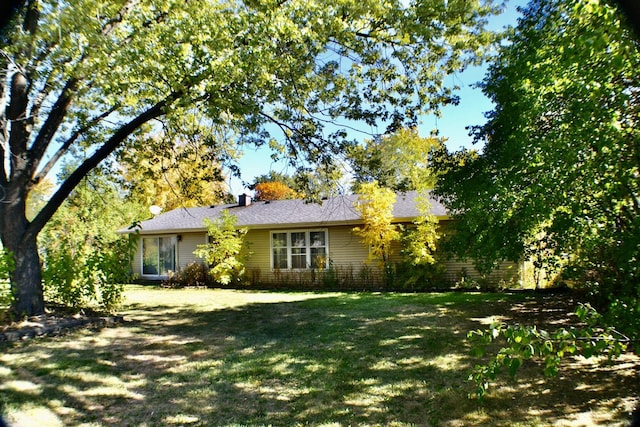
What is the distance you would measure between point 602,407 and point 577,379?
2.63 feet

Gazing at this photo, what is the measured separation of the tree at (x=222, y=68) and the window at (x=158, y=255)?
11.0 metres

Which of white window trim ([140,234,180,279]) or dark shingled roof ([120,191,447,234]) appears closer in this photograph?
dark shingled roof ([120,191,447,234])

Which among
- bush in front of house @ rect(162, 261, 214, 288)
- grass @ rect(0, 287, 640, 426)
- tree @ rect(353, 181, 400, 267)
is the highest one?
tree @ rect(353, 181, 400, 267)

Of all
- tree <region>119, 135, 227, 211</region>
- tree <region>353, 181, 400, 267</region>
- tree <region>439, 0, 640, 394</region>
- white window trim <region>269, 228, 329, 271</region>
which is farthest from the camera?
white window trim <region>269, 228, 329, 271</region>

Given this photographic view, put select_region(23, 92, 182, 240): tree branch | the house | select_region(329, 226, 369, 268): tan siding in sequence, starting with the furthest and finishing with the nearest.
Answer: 1. select_region(329, 226, 369, 268): tan siding
2. the house
3. select_region(23, 92, 182, 240): tree branch

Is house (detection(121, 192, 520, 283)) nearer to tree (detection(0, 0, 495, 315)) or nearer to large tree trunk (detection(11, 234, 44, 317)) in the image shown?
tree (detection(0, 0, 495, 315))

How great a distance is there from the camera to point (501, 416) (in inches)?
133

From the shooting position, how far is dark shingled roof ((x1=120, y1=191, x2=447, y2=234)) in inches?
573

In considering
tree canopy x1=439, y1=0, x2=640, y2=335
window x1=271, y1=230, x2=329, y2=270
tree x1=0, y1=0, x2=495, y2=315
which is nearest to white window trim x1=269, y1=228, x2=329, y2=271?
window x1=271, y1=230, x2=329, y2=270

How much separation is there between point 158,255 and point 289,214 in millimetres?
7801

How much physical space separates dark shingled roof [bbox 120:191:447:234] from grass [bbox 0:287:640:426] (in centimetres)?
599

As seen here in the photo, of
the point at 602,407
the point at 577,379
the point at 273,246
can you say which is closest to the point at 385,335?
the point at 577,379

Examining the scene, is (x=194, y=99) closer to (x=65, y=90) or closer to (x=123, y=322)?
(x=65, y=90)

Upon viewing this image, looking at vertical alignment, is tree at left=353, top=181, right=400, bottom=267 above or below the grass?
above
